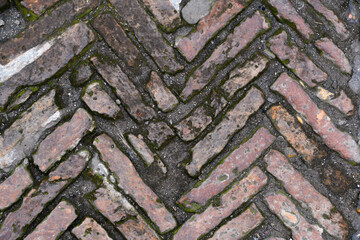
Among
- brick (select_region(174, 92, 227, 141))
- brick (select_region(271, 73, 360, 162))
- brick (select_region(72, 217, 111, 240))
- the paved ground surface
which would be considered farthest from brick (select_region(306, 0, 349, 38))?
brick (select_region(72, 217, 111, 240))

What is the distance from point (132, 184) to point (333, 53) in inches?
55.1

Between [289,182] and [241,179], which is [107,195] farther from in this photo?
[289,182]

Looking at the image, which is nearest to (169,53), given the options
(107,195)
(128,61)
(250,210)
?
(128,61)

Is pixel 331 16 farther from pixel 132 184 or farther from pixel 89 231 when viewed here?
pixel 89 231

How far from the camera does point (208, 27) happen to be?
178cm

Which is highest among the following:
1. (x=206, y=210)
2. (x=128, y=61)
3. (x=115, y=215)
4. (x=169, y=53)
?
(x=128, y=61)

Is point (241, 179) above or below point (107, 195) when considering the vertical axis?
below

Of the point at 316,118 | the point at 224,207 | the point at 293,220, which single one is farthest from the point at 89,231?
the point at 316,118

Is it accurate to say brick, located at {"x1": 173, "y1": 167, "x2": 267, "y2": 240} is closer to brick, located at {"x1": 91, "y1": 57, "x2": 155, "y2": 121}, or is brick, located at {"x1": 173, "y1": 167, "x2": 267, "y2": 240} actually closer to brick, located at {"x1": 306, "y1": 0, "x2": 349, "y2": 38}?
brick, located at {"x1": 91, "y1": 57, "x2": 155, "y2": 121}

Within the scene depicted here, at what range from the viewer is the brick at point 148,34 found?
1773 millimetres

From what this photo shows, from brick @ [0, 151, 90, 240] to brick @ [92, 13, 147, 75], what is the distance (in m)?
0.57

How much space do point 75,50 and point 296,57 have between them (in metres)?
1.28

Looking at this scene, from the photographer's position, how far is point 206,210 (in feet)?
5.65

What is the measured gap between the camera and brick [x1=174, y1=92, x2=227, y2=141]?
1759mm
